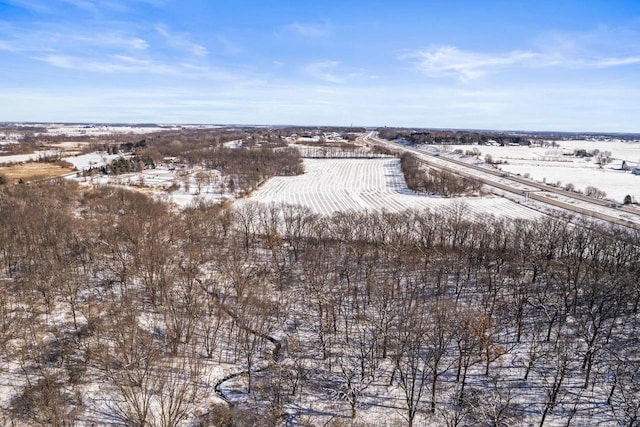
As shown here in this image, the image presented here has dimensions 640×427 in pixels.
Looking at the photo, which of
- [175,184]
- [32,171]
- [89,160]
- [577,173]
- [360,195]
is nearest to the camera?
[360,195]

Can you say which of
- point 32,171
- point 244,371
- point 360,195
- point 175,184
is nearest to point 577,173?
point 360,195

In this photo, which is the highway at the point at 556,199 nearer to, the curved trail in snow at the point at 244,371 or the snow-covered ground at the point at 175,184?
the curved trail in snow at the point at 244,371

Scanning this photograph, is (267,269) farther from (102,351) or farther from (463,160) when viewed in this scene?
(463,160)

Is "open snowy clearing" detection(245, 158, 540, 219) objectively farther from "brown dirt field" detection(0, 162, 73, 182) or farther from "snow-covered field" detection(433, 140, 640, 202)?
"brown dirt field" detection(0, 162, 73, 182)

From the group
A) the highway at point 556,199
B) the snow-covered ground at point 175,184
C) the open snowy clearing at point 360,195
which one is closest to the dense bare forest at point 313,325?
the open snowy clearing at point 360,195

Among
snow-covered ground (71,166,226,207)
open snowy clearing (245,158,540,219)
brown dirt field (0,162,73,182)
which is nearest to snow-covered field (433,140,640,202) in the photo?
open snowy clearing (245,158,540,219)

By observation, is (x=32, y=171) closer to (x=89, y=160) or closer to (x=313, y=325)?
(x=89, y=160)

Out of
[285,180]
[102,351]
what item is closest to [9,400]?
[102,351]
